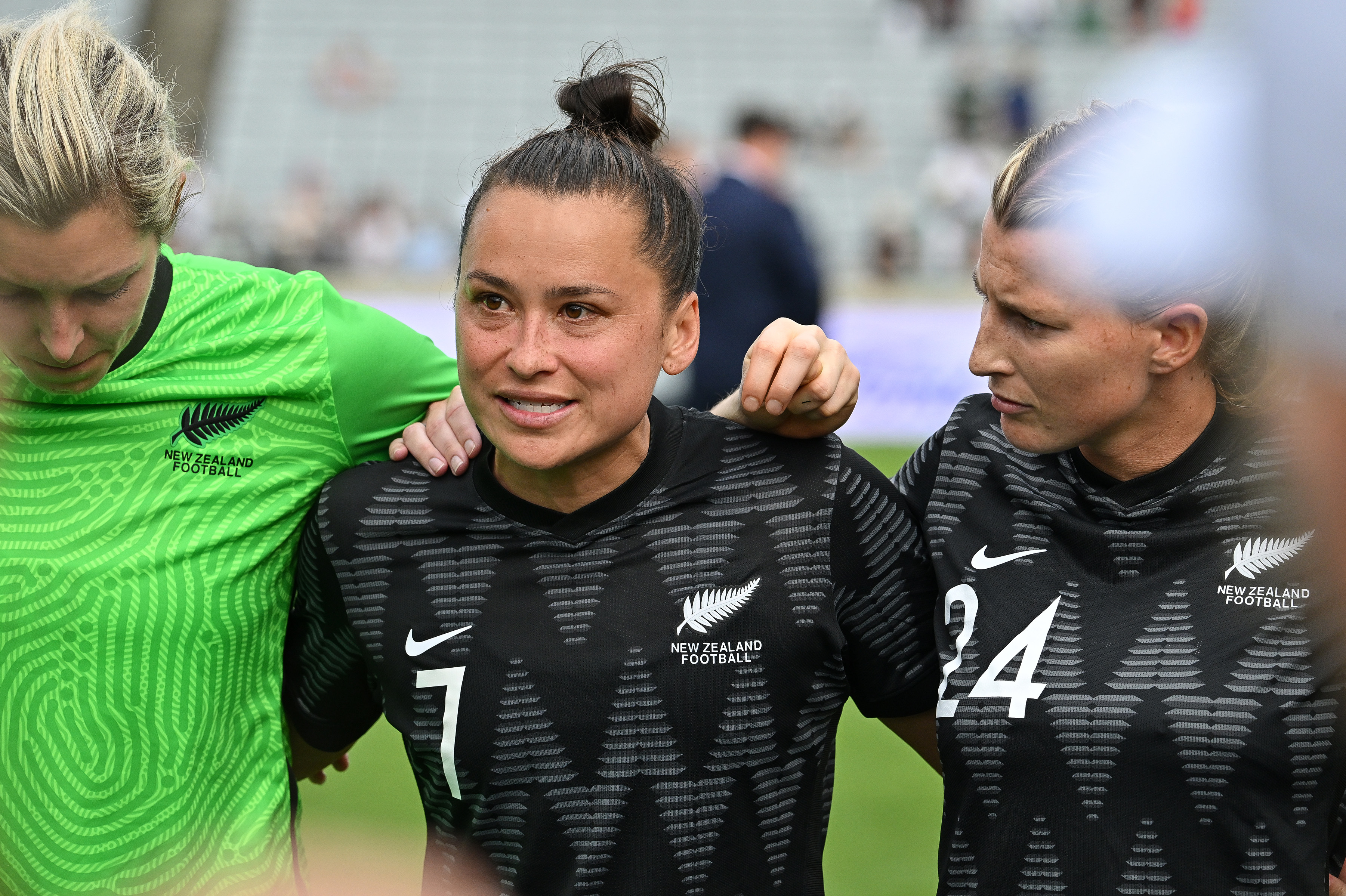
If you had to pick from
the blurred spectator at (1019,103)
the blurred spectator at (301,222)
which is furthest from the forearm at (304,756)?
the blurred spectator at (1019,103)

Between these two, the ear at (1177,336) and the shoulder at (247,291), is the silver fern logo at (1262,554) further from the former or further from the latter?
the shoulder at (247,291)

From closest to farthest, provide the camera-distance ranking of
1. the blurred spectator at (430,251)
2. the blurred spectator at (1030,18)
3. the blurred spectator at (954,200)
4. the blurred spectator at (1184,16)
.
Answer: the blurred spectator at (430,251)
the blurred spectator at (954,200)
the blurred spectator at (1184,16)
the blurred spectator at (1030,18)

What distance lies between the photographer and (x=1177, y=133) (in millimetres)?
973

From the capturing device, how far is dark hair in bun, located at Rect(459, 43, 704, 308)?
2.24m

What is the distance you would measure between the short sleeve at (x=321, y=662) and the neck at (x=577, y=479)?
40cm

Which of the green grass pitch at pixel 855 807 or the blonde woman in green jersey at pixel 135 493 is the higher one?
the blonde woman in green jersey at pixel 135 493

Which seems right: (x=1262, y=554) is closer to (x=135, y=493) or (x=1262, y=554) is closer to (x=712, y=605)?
(x=712, y=605)

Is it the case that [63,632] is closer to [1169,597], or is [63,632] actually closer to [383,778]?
[1169,597]

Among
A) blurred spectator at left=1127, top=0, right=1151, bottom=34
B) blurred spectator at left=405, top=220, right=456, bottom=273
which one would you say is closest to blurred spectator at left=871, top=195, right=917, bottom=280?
blurred spectator at left=405, top=220, right=456, bottom=273

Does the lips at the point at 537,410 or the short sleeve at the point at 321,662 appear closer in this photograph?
the lips at the point at 537,410

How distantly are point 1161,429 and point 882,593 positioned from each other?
1.85ft

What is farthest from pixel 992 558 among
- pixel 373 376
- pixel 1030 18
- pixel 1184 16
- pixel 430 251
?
pixel 1030 18

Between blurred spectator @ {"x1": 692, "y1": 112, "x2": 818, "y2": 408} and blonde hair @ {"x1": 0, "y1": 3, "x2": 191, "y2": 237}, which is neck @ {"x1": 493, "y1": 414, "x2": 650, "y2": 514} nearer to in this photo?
blonde hair @ {"x1": 0, "y1": 3, "x2": 191, "y2": 237}

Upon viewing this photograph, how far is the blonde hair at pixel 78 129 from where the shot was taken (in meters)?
2.06
